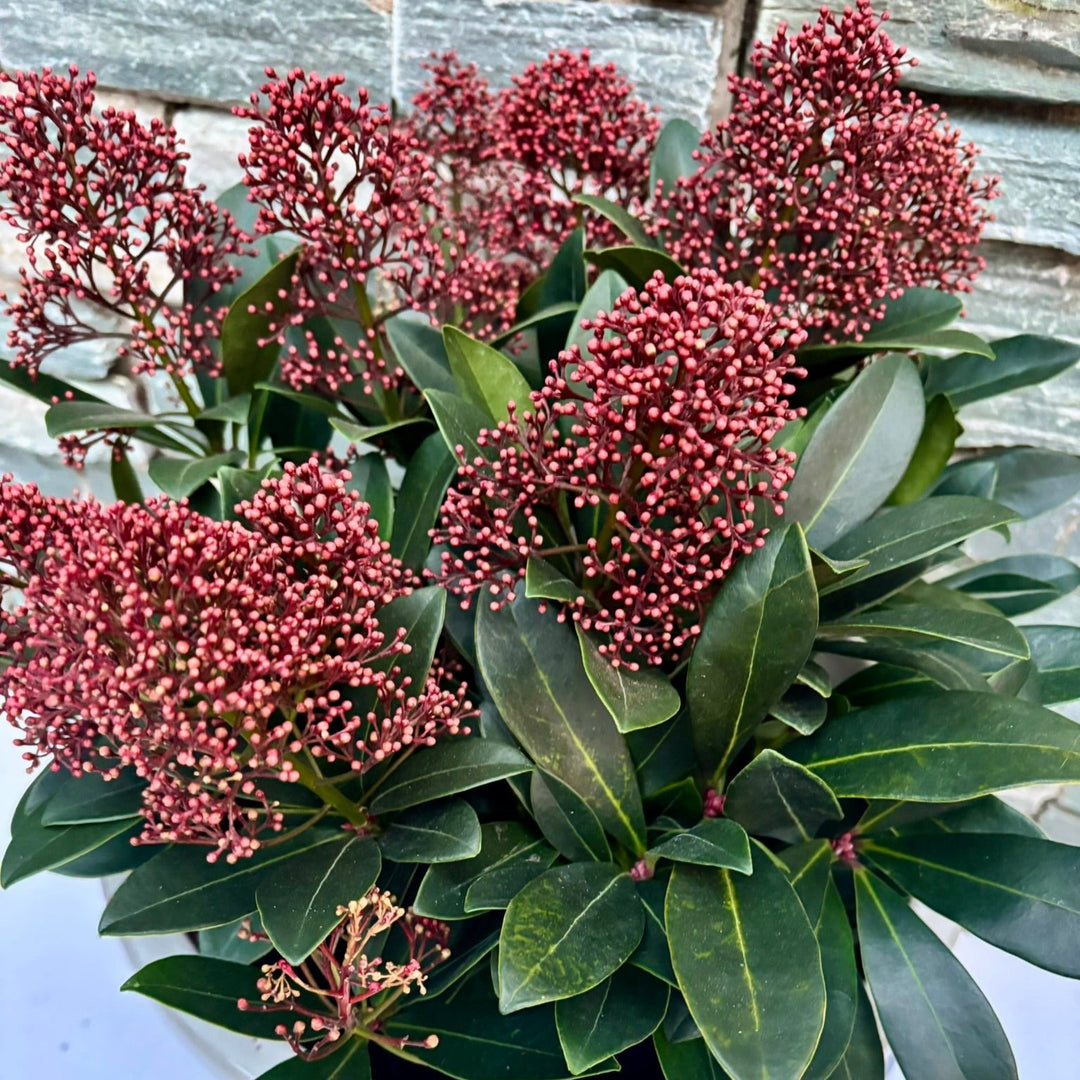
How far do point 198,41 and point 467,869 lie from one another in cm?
102

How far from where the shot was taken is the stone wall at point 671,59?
0.98 meters

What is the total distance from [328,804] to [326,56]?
900mm

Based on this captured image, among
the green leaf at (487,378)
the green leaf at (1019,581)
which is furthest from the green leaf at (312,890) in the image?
the green leaf at (1019,581)

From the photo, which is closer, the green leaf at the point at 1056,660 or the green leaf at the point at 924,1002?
the green leaf at the point at 924,1002

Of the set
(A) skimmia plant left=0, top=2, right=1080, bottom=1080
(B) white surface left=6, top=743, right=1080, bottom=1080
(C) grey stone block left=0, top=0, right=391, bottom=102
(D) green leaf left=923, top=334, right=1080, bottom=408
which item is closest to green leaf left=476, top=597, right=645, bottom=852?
(A) skimmia plant left=0, top=2, right=1080, bottom=1080

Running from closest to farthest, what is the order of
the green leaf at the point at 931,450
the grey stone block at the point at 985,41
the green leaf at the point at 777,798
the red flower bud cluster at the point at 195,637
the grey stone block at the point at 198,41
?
1. the red flower bud cluster at the point at 195,637
2. the green leaf at the point at 777,798
3. the green leaf at the point at 931,450
4. the grey stone block at the point at 985,41
5. the grey stone block at the point at 198,41

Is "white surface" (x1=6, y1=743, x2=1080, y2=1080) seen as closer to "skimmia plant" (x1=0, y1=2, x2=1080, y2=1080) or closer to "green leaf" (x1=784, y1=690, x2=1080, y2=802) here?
"skimmia plant" (x1=0, y1=2, x2=1080, y2=1080)

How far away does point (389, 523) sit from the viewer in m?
0.74

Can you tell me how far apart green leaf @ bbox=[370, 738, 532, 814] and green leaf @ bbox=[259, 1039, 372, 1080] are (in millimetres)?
157

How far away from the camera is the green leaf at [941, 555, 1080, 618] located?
91 cm

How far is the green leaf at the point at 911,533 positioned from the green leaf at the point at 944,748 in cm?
9

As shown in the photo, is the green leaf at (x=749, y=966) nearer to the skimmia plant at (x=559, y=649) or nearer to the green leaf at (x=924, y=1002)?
the skimmia plant at (x=559, y=649)

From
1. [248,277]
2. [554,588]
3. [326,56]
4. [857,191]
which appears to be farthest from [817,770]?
[326,56]

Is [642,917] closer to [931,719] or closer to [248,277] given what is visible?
[931,719]
